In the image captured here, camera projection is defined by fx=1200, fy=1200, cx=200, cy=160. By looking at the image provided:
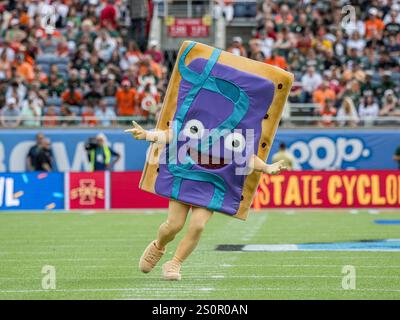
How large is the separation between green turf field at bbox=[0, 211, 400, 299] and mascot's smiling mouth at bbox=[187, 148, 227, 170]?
3.37 feet

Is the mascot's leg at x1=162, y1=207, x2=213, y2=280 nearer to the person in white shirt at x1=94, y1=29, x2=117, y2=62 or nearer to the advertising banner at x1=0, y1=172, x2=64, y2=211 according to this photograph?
the advertising banner at x1=0, y1=172, x2=64, y2=211

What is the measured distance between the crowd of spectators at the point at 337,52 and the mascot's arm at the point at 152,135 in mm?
13987

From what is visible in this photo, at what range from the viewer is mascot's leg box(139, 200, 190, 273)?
10688mm

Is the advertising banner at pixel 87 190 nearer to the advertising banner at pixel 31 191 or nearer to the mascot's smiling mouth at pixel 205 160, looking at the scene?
the advertising banner at pixel 31 191

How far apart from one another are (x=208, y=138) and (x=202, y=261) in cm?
230

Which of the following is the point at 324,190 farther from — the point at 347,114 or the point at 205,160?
the point at 205,160

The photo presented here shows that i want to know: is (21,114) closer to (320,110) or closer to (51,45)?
(51,45)

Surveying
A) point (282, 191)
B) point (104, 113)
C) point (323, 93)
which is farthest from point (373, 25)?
point (104, 113)

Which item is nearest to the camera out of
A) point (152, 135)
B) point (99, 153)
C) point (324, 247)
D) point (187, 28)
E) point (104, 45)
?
point (152, 135)

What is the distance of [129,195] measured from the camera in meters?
23.3

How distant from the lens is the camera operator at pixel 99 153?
24375 mm

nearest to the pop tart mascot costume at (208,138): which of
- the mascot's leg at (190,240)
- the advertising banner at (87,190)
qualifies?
the mascot's leg at (190,240)

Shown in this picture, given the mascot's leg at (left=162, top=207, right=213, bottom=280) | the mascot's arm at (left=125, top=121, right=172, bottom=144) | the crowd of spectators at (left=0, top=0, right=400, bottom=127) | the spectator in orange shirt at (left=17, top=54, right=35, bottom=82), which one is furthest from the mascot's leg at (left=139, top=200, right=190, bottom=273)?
the spectator in orange shirt at (left=17, top=54, right=35, bottom=82)
